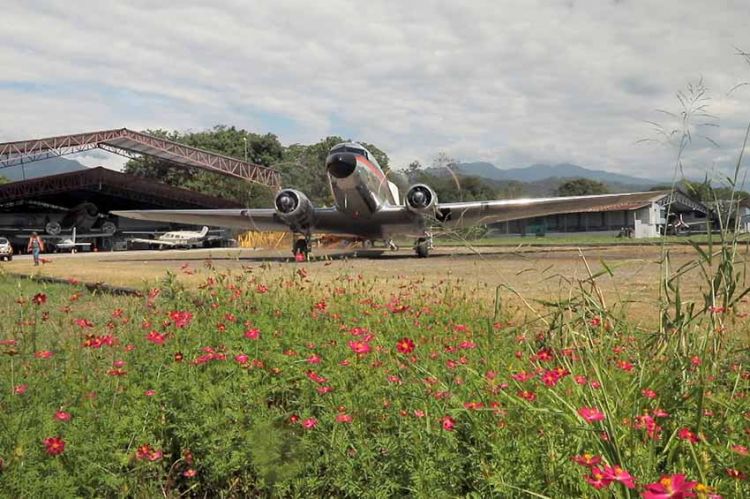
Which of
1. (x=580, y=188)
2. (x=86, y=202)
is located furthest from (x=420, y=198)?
(x=580, y=188)

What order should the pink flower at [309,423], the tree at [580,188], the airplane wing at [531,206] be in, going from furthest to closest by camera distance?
the tree at [580,188], the airplane wing at [531,206], the pink flower at [309,423]

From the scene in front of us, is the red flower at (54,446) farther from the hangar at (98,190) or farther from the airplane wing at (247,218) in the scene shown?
the hangar at (98,190)

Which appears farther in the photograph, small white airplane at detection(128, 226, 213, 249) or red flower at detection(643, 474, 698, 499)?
small white airplane at detection(128, 226, 213, 249)

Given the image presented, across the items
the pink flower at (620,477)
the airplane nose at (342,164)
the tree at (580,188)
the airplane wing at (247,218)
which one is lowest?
the pink flower at (620,477)

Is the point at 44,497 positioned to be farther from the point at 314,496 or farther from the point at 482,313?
the point at 482,313

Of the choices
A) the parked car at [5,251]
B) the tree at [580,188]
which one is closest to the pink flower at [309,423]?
the parked car at [5,251]

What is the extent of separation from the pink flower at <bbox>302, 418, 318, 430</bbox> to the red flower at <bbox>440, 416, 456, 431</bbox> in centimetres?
64

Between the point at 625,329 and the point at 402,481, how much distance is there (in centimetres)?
204

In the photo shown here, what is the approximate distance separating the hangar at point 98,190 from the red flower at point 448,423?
1878 inches

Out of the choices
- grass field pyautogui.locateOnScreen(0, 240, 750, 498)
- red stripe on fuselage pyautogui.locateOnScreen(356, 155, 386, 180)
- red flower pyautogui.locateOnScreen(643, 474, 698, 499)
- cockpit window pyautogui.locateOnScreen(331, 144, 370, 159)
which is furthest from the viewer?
red stripe on fuselage pyautogui.locateOnScreen(356, 155, 386, 180)

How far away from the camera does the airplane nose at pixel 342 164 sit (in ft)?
65.1

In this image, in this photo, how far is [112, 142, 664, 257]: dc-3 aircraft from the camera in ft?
67.5

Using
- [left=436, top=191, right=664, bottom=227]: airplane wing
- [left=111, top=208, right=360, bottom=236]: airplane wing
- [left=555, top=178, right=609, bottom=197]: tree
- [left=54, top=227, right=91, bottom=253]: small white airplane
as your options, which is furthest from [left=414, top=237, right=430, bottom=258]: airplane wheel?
[left=555, top=178, right=609, bottom=197]: tree

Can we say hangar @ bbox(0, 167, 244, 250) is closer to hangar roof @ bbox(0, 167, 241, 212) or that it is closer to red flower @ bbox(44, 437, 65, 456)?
hangar roof @ bbox(0, 167, 241, 212)
